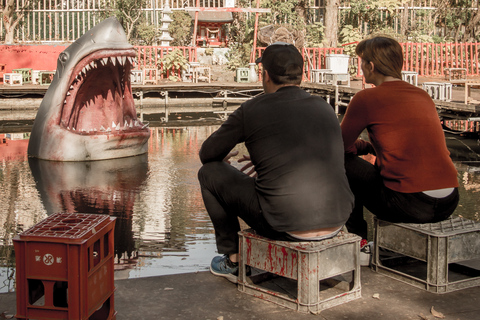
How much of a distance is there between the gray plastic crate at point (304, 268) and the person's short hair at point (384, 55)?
0.95 metres

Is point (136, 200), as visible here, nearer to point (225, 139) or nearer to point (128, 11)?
point (225, 139)

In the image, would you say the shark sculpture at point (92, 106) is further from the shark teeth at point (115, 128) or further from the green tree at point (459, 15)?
the green tree at point (459, 15)

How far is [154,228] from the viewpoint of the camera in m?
5.16

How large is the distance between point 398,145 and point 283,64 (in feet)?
2.49

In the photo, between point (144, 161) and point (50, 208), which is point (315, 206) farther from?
point (144, 161)

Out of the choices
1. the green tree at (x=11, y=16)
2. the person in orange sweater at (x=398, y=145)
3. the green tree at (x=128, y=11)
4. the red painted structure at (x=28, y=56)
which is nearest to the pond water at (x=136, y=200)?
the person in orange sweater at (x=398, y=145)

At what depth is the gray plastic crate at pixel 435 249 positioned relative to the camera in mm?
3227

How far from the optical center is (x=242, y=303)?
10.4 feet

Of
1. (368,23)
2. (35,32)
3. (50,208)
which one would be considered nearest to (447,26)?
(368,23)

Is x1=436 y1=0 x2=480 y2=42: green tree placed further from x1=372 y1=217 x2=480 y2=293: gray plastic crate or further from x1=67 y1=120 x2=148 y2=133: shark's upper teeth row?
x1=372 y1=217 x2=480 y2=293: gray plastic crate

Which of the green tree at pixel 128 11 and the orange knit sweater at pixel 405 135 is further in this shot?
the green tree at pixel 128 11

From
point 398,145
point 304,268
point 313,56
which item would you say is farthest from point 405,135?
point 313,56

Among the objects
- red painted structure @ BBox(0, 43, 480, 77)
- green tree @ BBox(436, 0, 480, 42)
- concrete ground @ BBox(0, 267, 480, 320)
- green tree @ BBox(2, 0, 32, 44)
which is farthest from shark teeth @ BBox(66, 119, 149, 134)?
green tree @ BBox(436, 0, 480, 42)

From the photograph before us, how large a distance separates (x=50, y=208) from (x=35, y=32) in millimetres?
21894
